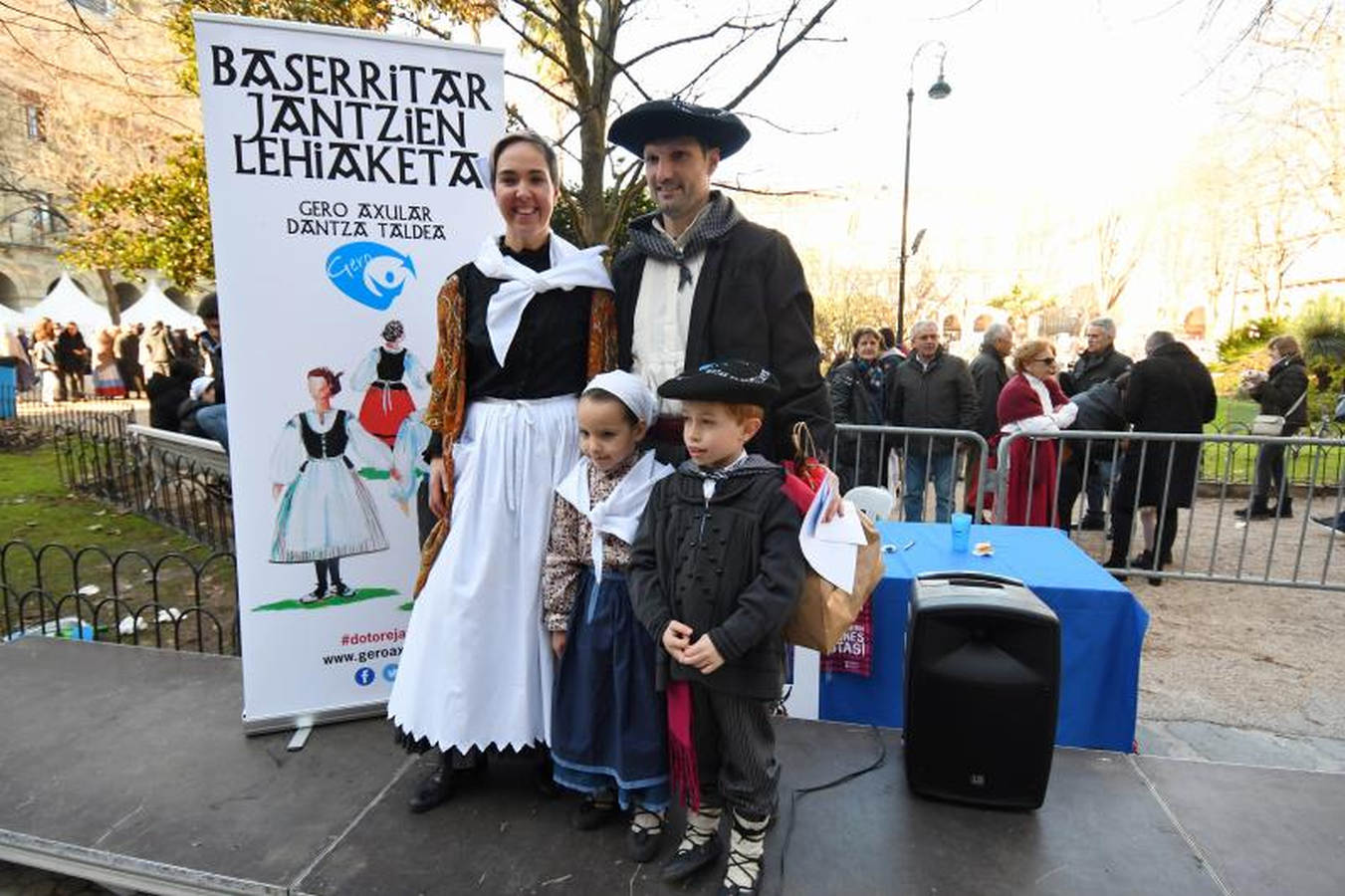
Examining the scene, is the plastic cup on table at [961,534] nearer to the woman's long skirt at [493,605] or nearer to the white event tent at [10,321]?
the woman's long skirt at [493,605]

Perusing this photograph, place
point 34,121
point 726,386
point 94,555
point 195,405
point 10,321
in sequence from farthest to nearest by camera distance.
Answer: point 10,321, point 34,121, point 195,405, point 94,555, point 726,386

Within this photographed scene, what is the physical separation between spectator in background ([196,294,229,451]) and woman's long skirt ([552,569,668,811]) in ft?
12.6

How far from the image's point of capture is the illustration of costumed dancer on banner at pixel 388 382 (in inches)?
123

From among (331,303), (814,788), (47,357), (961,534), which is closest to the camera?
(814,788)

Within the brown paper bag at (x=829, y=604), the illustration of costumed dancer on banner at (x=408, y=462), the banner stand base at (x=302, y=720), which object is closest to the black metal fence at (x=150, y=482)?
the banner stand base at (x=302, y=720)

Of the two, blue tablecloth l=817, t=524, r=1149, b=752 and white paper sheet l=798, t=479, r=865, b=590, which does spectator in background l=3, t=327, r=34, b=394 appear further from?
white paper sheet l=798, t=479, r=865, b=590

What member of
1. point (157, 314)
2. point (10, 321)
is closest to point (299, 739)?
point (157, 314)

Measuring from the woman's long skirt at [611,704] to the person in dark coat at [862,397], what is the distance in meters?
4.90

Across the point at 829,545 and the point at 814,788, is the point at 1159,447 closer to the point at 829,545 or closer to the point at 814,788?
the point at 814,788

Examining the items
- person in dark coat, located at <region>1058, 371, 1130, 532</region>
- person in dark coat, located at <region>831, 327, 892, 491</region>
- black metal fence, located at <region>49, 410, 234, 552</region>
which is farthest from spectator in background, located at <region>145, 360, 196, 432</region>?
person in dark coat, located at <region>1058, 371, 1130, 532</region>

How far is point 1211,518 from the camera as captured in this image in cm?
884

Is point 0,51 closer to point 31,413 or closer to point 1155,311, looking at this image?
point 31,413

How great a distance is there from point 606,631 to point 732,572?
0.52 m

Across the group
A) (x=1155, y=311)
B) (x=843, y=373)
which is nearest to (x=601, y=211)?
(x=843, y=373)
